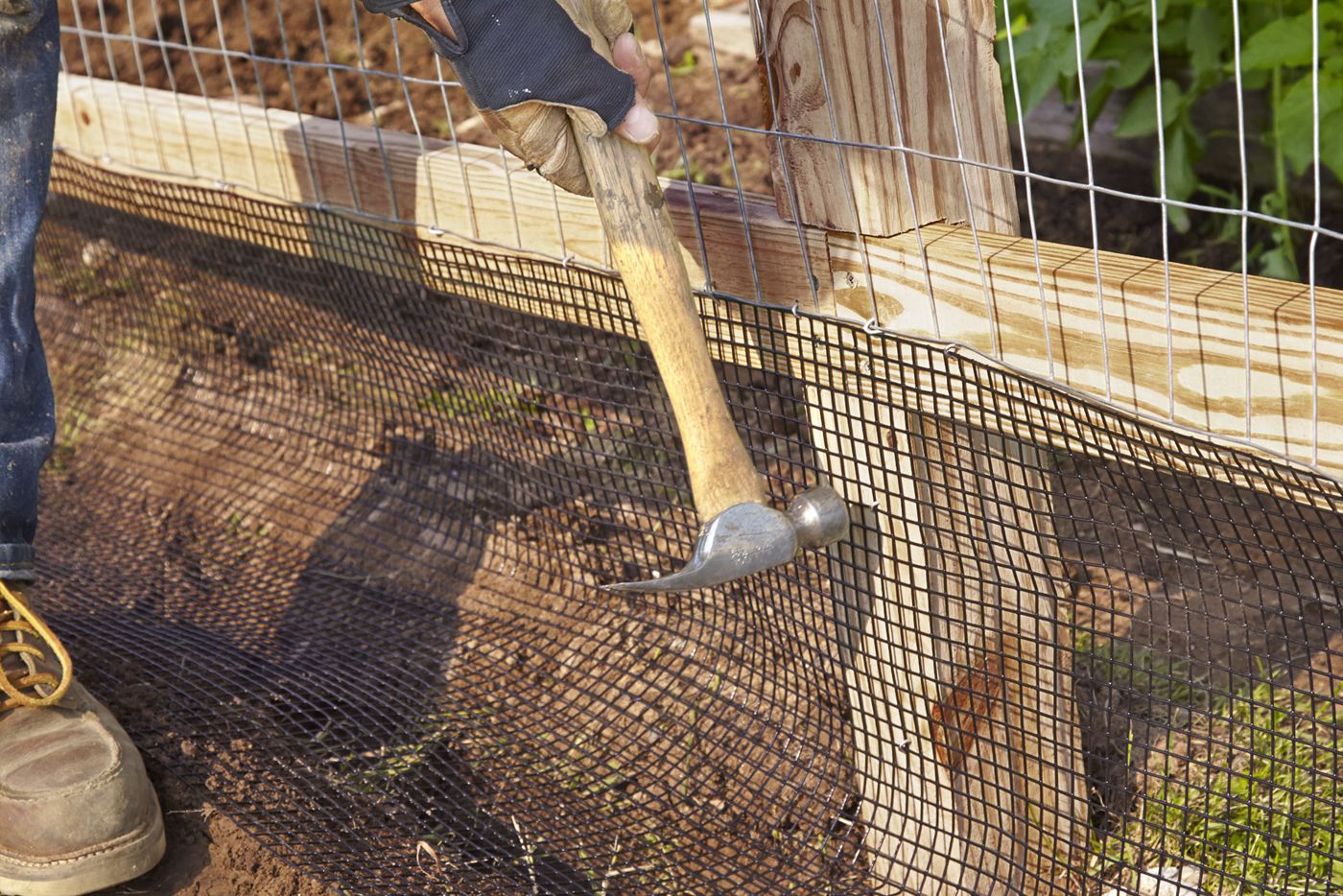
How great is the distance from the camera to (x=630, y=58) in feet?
4.33

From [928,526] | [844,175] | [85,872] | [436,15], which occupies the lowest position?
[85,872]

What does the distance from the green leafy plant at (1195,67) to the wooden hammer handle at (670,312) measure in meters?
0.91

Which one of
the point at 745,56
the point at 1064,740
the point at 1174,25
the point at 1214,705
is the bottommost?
the point at 1214,705

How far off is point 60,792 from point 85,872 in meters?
0.11

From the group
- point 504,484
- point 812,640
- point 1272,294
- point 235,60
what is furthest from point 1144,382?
point 235,60

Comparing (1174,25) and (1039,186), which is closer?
(1174,25)

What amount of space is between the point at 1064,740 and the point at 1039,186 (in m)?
1.72

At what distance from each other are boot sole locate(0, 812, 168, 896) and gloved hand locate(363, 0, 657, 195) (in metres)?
1.06

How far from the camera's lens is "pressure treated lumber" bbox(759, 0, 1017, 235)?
1.41 metres

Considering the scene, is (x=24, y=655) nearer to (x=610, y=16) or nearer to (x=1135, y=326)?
(x=610, y=16)

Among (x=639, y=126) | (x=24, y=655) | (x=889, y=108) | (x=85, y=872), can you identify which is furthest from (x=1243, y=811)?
(x=24, y=655)

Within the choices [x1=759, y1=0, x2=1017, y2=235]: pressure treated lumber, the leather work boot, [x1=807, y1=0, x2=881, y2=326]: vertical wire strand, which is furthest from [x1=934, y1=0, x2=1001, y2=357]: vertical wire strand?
the leather work boot

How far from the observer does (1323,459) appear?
1.23m

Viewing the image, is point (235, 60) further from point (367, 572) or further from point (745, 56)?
point (367, 572)
